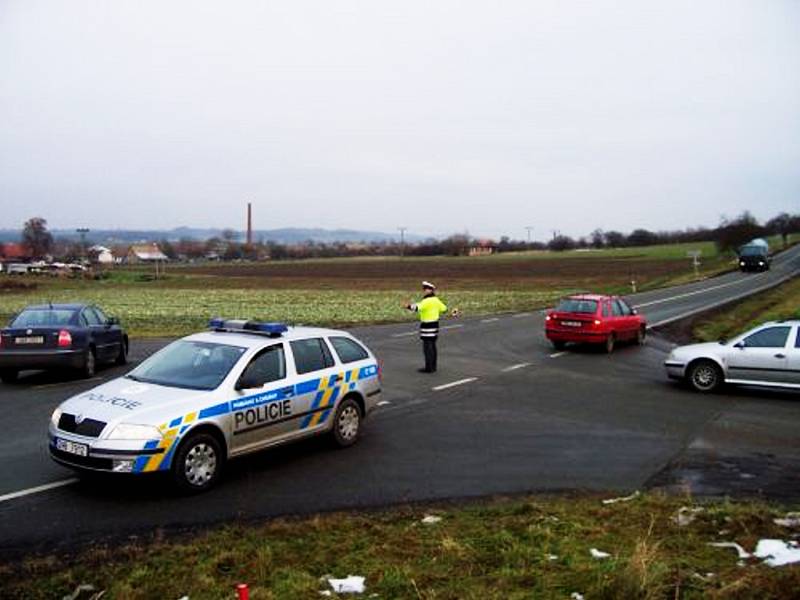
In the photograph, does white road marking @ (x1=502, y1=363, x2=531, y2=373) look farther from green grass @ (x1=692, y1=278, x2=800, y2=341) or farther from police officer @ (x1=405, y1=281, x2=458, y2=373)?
green grass @ (x1=692, y1=278, x2=800, y2=341)

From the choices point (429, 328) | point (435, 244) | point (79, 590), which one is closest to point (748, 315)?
point (429, 328)

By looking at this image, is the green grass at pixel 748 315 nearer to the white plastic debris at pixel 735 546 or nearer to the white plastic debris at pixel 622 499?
the white plastic debris at pixel 622 499

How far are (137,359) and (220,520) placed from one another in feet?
40.8

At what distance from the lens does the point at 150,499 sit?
25.3ft

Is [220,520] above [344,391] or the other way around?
the other way around

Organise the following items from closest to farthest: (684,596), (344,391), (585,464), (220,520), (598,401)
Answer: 1. (684,596)
2. (220,520)
3. (585,464)
4. (344,391)
5. (598,401)

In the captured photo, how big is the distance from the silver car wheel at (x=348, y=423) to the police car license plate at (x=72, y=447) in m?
3.19

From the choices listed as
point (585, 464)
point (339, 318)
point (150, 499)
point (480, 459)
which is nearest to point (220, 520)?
point (150, 499)

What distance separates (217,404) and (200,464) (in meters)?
0.60

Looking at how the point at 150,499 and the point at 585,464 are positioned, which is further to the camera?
the point at 585,464

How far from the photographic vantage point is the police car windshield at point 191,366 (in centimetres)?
856

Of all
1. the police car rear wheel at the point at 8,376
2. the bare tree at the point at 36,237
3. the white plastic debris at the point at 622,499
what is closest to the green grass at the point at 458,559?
the white plastic debris at the point at 622,499

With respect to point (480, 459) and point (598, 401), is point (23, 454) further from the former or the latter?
point (598, 401)

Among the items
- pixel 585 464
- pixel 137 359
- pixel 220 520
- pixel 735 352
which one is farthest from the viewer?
pixel 137 359
